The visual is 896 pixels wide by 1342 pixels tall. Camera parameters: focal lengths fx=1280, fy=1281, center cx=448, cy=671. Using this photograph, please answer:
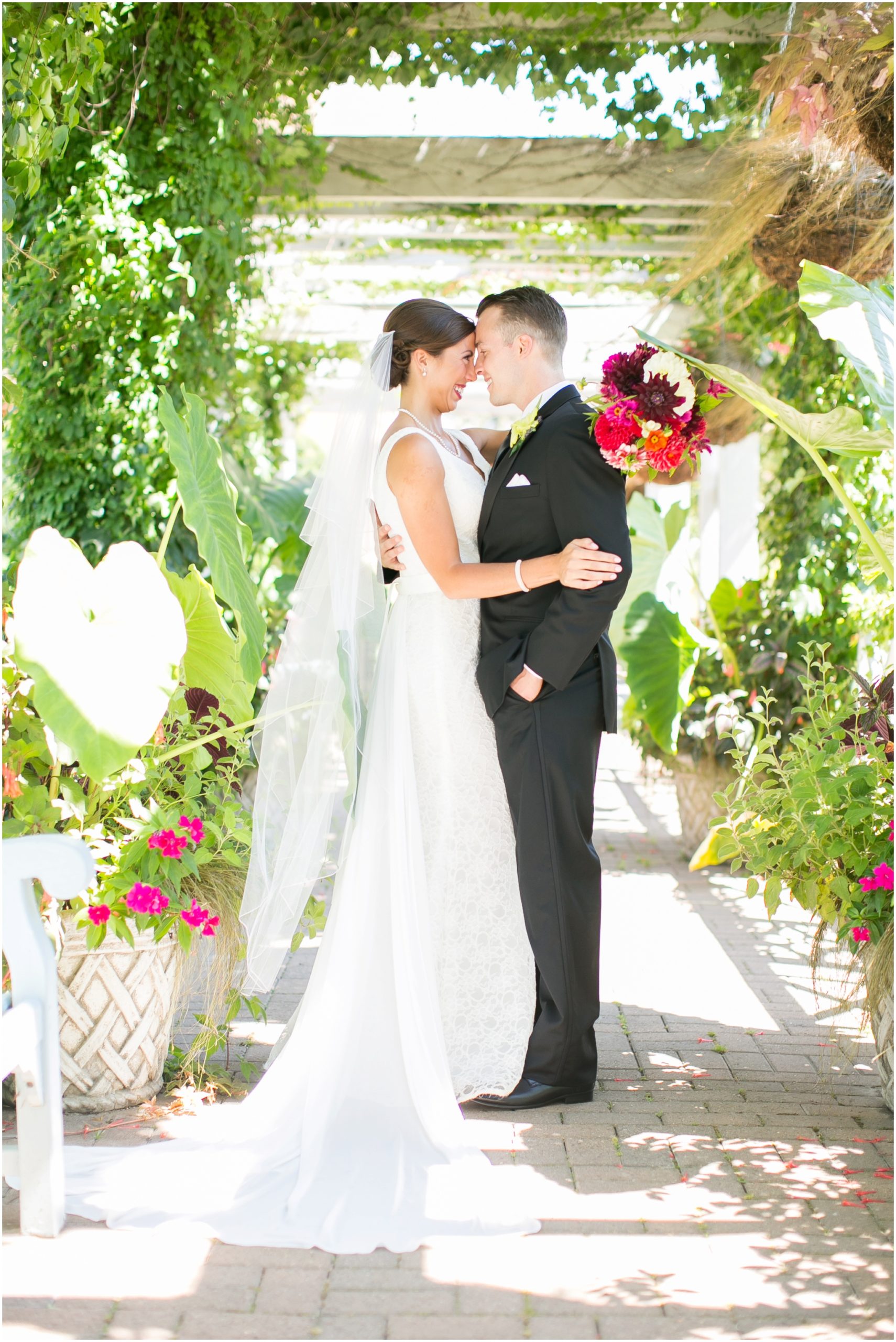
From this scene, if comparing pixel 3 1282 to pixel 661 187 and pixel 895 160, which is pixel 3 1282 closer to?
pixel 895 160

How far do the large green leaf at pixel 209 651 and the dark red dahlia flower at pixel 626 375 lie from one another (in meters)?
1.01

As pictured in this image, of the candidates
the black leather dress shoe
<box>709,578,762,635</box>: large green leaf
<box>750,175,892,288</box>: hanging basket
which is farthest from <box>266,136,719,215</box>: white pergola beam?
the black leather dress shoe

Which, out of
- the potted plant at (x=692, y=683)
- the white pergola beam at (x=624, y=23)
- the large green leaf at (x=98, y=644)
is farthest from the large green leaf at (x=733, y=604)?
the large green leaf at (x=98, y=644)

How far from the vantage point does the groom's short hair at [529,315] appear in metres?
3.12

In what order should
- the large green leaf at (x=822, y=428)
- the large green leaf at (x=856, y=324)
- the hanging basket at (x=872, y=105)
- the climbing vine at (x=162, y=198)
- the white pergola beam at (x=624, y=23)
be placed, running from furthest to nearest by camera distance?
the white pergola beam at (x=624, y=23) → the climbing vine at (x=162, y=198) → the hanging basket at (x=872, y=105) → the large green leaf at (x=822, y=428) → the large green leaf at (x=856, y=324)

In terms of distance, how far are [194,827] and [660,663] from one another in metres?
3.35

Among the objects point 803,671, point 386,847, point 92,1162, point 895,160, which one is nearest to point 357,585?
point 386,847

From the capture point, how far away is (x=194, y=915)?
285 centimetres

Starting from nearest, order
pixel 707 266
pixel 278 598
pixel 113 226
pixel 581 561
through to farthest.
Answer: pixel 581 561
pixel 113 226
pixel 707 266
pixel 278 598

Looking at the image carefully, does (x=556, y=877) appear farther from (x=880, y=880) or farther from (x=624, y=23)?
(x=624, y=23)

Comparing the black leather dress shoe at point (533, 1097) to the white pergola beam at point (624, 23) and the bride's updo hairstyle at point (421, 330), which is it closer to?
the bride's updo hairstyle at point (421, 330)

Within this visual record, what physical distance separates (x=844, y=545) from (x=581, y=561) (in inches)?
129

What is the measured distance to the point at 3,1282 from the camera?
6.91 feet

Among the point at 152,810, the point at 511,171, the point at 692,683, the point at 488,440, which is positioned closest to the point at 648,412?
the point at 488,440
